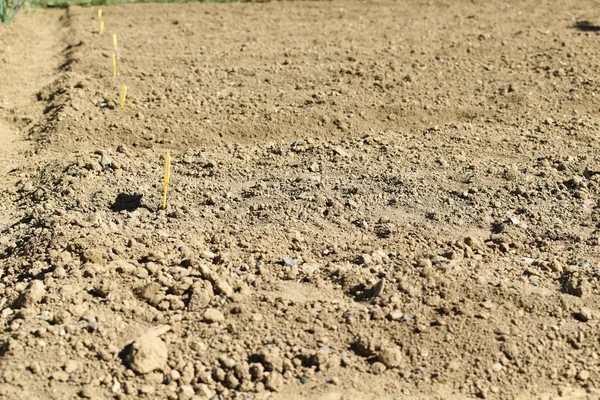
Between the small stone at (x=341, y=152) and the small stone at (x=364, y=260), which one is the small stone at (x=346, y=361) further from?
the small stone at (x=341, y=152)

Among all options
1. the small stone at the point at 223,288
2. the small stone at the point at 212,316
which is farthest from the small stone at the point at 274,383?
the small stone at the point at 223,288

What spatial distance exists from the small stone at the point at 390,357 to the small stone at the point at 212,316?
2.11 feet

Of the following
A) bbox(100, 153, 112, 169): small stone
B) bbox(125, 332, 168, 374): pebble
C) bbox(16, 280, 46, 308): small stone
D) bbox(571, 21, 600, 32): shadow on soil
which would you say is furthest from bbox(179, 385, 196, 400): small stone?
bbox(571, 21, 600, 32): shadow on soil

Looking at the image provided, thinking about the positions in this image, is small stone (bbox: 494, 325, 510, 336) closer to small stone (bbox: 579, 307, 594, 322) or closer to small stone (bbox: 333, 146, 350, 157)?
small stone (bbox: 579, 307, 594, 322)

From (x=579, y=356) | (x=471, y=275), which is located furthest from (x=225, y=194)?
(x=579, y=356)

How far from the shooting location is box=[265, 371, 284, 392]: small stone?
9.66 ft

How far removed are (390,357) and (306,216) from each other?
1.13 meters

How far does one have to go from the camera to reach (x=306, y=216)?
4.00 meters

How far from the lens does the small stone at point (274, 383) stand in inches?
116

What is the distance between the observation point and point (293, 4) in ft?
27.3

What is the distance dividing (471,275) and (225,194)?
4.72 feet

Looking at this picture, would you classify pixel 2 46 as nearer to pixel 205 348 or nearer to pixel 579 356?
pixel 205 348

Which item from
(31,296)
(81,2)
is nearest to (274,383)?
(31,296)

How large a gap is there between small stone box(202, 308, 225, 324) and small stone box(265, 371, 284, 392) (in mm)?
366
